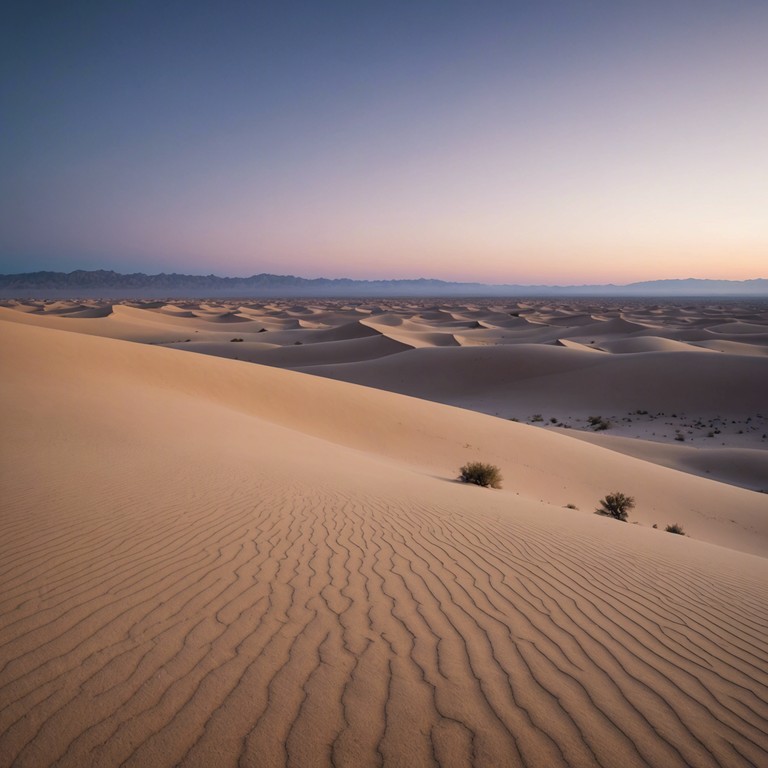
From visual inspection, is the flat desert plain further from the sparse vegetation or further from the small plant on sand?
the sparse vegetation

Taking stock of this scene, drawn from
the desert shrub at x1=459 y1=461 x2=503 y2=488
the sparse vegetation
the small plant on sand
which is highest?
the desert shrub at x1=459 y1=461 x2=503 y2=488

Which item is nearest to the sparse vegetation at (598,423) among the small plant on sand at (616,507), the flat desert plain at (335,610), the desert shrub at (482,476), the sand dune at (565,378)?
the sand dune at (565,378)

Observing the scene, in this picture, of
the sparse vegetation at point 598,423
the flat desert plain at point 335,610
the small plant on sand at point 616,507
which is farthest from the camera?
the sparse vegetation at point 598,423

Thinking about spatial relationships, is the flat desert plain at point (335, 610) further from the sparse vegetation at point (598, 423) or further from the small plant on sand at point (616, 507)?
the sparse vegetation at point (598, 423)

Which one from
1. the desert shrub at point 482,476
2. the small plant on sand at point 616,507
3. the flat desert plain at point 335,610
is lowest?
the small plant on sand at point 616,507

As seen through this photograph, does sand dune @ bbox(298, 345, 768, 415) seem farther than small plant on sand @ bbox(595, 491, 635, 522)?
Yes

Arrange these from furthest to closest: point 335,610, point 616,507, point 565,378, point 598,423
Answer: point 565,378 < point 598,423 < point 616,507 < point 335,610

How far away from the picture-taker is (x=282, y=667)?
2666 mm

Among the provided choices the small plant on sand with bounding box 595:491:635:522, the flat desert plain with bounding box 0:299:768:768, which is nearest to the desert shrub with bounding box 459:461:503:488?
the flat desert plain with bounding box 0:299:768:768

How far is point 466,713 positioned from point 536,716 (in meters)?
0.36

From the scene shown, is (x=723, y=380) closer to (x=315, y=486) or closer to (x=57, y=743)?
(x=315, y=486)

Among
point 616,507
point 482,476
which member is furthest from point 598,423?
point 482,476

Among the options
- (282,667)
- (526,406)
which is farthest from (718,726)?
(526,406)

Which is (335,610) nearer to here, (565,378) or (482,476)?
(482,476)
